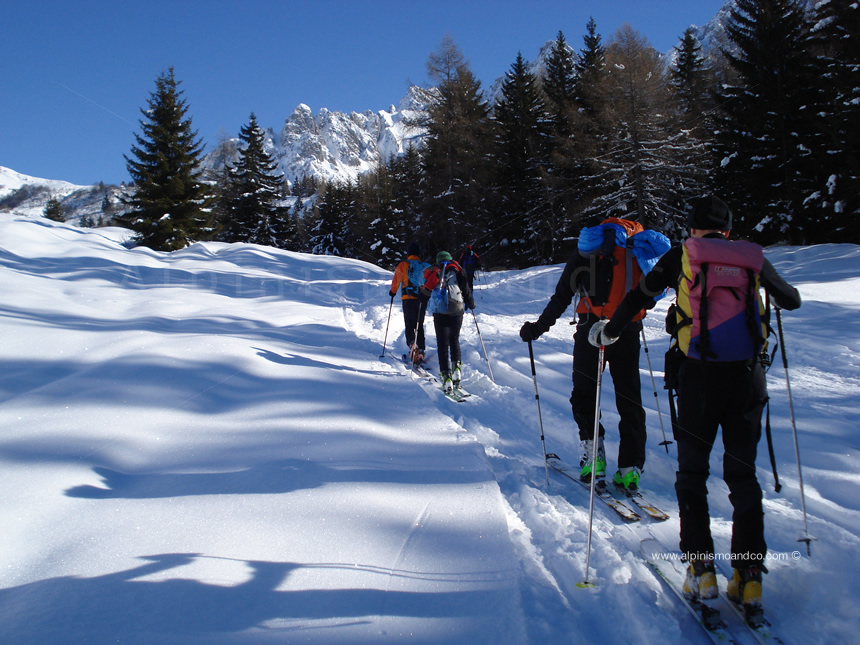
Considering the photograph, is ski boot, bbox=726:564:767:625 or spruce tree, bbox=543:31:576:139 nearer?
ski boot, bbox=726:564:767:625

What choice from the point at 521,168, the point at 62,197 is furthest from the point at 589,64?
the point at 62,197

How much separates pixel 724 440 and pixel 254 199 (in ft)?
127

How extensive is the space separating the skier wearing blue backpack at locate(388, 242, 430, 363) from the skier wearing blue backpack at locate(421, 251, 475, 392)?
4.34 ft

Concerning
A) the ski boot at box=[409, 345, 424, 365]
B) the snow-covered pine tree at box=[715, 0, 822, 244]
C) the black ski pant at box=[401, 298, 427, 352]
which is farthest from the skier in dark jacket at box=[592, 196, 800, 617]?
the snow-covered pine tree at box=[715, 0, 822, 244]

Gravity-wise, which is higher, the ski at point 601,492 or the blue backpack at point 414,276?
the blue backpack at point 414,276

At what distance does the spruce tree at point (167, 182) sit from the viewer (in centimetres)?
2461

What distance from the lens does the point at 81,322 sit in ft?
21.3

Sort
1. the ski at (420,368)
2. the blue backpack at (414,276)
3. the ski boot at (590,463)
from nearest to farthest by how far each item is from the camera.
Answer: the ski boot at (590,463) → the ski at (420,368) → the blue backpack at (414,276)

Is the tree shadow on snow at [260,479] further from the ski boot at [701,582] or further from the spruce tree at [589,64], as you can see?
the spruce tree at [589,64]

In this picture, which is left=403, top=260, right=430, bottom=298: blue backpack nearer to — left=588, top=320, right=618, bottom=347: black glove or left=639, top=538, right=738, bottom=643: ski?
left=588, top=320, right=618, bottom=347: black glove

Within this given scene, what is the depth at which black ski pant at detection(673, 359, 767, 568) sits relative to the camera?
2256mm

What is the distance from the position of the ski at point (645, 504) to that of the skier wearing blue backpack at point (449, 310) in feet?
10.7

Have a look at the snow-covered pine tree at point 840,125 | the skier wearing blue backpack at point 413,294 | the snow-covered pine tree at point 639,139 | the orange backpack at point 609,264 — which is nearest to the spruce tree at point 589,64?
the snow-covered pine tree at point 639,139

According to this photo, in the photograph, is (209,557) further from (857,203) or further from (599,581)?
(857,203)
